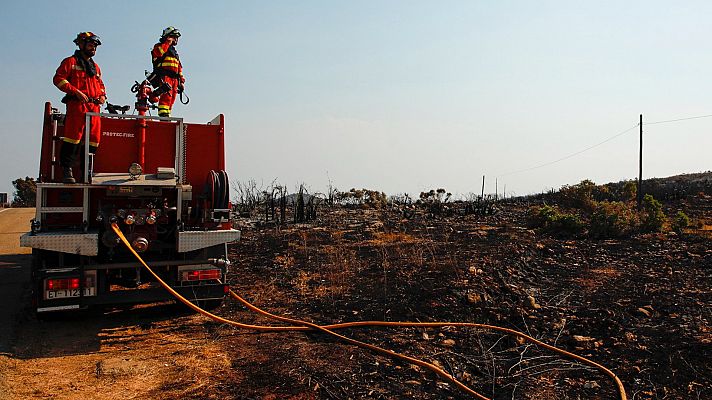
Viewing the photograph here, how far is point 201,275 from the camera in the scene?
20.1 ft

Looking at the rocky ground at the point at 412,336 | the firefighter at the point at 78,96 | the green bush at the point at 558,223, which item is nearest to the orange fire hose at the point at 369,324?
the rocky ground at the point at 412,336

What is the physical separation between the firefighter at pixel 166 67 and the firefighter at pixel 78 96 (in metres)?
1.04

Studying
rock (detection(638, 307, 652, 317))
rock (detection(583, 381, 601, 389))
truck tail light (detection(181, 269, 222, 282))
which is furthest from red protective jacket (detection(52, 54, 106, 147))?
rock (detection(638, 307, 652, 317))

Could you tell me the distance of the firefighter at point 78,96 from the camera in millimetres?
5957

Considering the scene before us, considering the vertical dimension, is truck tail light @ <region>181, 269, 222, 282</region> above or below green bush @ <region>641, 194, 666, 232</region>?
below

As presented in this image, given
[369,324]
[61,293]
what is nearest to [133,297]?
[61,293]

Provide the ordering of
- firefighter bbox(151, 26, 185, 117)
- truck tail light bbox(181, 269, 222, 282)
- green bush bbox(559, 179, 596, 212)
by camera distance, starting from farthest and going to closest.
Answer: green bush bbox(559, 179, 596, 212)
firefighter bbox(151, 26, 185, 117)
truck tail light bbox(181, 269, 222, 282)

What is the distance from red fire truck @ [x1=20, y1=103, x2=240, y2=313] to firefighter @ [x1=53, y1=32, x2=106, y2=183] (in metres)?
0.17

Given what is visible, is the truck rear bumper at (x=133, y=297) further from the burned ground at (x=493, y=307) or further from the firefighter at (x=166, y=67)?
the firefighter at (x=166, y=67)

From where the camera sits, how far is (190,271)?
609cm

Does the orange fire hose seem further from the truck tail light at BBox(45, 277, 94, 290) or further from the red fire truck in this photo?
the truck tail light at BBox(45, 277, 94, 290)

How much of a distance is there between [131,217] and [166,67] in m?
2.63

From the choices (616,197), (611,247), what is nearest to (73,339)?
(611,247)

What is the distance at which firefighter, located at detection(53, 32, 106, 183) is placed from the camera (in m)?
5.96
